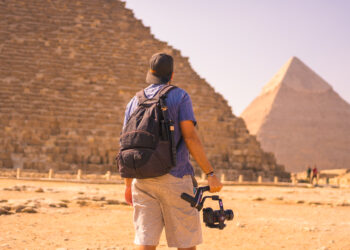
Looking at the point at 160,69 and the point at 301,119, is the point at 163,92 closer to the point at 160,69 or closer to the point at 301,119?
the point at 160,69

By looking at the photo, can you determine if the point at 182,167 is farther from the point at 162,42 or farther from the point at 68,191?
the point at 162,42

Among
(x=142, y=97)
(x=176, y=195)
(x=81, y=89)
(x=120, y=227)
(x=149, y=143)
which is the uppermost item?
(x=81, y=89)

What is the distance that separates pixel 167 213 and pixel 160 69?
97 centimetres

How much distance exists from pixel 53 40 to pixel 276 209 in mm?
22669

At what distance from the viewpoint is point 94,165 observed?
24078 mm

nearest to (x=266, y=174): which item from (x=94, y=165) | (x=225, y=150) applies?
(x=225, y=150)

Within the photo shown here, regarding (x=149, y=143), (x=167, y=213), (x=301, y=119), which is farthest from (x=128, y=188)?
(x=301, y=119)

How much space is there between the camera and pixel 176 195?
3.72 m

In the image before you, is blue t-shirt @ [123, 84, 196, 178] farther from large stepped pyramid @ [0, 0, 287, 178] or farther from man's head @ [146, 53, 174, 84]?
large stepped pyramid @ [0, 0, 287, 178]

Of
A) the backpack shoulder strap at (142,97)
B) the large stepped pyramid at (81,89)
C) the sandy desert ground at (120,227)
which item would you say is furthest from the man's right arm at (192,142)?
the large stepped pyramid at (81,89)

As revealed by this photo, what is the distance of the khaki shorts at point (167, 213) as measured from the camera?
3.71m

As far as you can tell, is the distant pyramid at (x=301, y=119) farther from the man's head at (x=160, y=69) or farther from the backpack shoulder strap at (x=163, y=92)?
the backpack shoulder strap at (x=163, y=92)

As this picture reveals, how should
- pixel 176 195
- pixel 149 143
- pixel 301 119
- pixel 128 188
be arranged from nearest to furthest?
pixel 149 143 → pixel 176 195 → pixel 128 188 → pixel 301 119

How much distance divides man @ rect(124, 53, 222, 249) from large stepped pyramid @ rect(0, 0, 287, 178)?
19773mm
